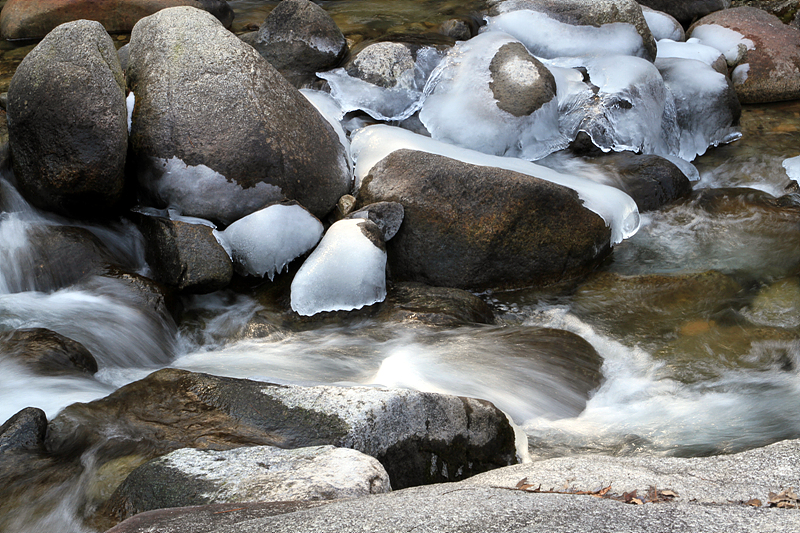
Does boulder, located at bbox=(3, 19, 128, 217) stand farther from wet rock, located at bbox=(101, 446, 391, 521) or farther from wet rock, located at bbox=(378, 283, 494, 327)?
wet rock, located at bbox=(101, 446, 391, 521)

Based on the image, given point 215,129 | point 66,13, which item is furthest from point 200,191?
point 66,13

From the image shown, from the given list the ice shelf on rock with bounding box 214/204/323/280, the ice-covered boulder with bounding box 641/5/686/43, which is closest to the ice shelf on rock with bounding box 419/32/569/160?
the ice shelf on rock with bounding box 214/204/323/280

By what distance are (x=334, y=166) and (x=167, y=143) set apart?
1324 mm

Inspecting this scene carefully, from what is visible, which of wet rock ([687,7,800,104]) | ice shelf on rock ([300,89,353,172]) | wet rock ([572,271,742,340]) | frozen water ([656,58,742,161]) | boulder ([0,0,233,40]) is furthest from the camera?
wet rock ([687,7,800,104])

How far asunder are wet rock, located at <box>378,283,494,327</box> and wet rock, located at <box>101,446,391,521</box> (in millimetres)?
2155

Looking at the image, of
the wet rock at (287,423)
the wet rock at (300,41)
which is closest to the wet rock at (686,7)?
the wet rock at (300,41)

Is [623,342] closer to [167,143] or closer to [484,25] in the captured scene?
[167,143]

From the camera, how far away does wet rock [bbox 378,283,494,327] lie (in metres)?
4.71

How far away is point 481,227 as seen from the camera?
5.16 meters

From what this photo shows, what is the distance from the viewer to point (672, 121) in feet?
24.5

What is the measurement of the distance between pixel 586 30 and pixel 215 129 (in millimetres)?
4815

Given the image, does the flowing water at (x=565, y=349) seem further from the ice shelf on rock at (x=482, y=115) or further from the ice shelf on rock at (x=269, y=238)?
the ice shelf on rock at (x=482, y=115)

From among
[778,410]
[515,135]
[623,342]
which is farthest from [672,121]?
[778,410]

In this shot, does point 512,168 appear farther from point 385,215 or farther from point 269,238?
point 269,238
